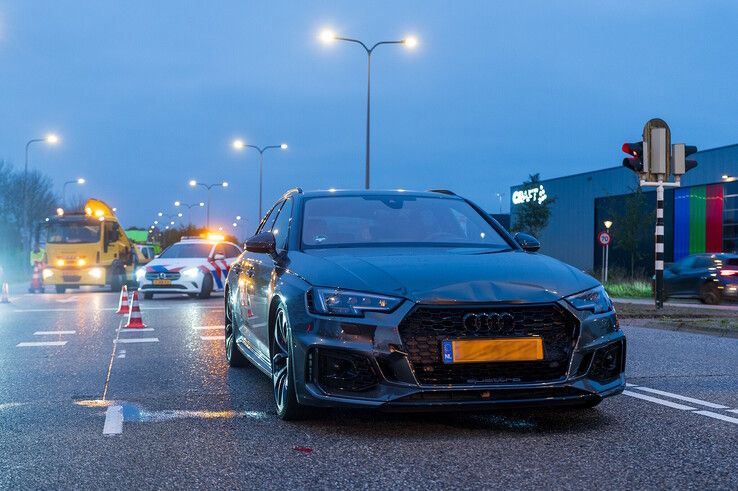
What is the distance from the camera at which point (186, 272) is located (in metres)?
23.7

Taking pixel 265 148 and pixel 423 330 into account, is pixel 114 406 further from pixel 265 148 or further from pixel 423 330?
pixel 265 148

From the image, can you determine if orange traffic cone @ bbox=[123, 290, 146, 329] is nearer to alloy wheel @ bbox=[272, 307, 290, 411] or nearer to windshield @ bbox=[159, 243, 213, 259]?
alloy wheel @ bbox=[272, 307, 290, 411]

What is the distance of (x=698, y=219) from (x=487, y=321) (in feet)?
160

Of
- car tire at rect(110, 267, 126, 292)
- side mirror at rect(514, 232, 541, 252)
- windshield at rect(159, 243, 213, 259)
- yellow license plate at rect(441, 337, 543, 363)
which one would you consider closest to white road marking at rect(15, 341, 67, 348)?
side mirror at rect(514, 232, 541, 252)

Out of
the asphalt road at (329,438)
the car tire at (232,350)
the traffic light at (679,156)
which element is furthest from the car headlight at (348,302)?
the traffic light at (679,156)

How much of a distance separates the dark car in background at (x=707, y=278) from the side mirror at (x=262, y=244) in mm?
20181

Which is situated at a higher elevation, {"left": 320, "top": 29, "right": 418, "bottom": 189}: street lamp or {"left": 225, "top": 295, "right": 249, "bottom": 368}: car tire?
{"left": 320, "top": 29, "right": 418, "bottom": 189}: street lamp

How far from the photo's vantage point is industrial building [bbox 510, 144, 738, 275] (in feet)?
161

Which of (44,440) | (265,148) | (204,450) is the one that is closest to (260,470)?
(204,450)

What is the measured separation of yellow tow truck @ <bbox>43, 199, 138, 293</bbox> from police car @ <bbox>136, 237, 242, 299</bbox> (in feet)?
19.7

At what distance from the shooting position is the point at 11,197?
74.3m

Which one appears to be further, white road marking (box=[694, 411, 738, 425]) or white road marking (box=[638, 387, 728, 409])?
white road marking (box=[638, 387, 728, 409])

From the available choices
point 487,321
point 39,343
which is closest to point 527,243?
point 487,321

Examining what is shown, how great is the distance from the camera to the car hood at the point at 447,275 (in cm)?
537
